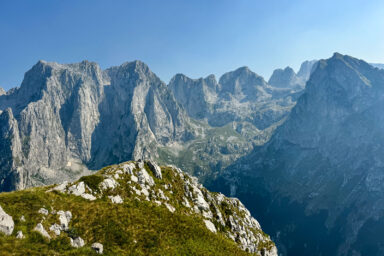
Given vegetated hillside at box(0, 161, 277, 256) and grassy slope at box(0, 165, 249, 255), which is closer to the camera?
grassy slope at box(0, 165, 249, 255)

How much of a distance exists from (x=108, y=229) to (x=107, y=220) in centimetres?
230

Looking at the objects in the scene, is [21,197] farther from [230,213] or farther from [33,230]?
[230,213]

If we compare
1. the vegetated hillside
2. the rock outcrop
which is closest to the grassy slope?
the vegetated hillside

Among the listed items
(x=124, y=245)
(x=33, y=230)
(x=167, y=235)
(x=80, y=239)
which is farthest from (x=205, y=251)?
(x=33, y=230)

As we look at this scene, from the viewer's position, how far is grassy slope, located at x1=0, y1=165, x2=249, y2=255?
119 feet

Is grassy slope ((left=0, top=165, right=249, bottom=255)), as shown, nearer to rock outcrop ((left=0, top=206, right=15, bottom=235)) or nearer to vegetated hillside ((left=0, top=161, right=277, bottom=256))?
vegetated hillside ((left=0, top=161, right=277, bottom=256))

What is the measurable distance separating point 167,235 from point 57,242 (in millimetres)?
21375

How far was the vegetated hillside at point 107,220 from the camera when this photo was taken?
36625 mm

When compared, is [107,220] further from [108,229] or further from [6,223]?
[6,223]

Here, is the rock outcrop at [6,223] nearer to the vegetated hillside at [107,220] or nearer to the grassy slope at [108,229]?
the vegetated hillside at [107,220]

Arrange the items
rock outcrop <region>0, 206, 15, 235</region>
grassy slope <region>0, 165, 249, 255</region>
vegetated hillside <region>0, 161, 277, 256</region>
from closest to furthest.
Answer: rock outcrop <region>0, 206, 15, 235</region> < grassy slope <region>0, 165, 249, 255</region> < vegetated hillside <region>0, 161, 277, 256</region>

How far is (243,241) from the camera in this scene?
82.3m

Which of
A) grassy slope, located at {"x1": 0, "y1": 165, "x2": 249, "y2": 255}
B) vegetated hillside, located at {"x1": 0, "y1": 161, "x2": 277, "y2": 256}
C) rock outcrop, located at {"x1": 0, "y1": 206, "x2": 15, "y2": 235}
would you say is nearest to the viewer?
rock outcrop, located at {"x1": 0, "y1": 206, "x2": 15, "y2": 235}

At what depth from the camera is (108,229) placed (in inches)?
1768
